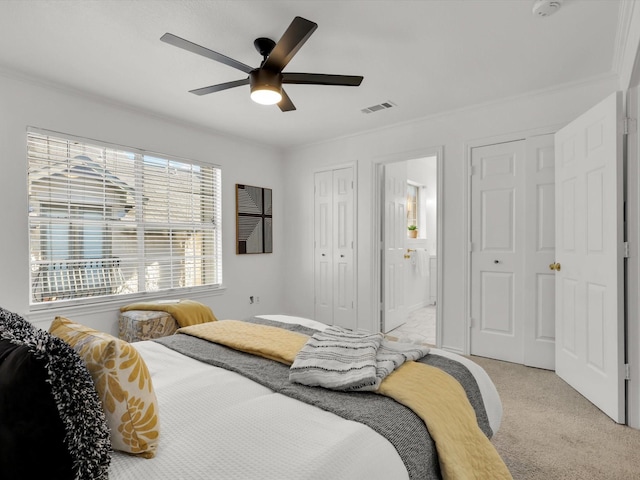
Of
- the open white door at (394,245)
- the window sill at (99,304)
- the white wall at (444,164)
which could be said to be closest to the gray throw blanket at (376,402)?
the window sill at (99,304)

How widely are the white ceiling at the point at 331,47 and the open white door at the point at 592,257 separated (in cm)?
60

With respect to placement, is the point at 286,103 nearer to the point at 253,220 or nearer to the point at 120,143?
the point at 120,143

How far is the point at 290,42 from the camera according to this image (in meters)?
1.92

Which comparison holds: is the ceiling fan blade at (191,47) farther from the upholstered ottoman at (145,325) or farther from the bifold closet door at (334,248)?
the bifold closet door at (334,248)

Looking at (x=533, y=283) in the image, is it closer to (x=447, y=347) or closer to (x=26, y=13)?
(x=447, y=347)

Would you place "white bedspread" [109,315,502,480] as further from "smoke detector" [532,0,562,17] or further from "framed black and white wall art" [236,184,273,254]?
"framed black and white wall art" [236,184,273,254]

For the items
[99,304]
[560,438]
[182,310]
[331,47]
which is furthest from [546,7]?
[99,304]

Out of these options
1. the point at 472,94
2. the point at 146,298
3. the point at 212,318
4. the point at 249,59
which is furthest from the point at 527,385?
the point at 146,298

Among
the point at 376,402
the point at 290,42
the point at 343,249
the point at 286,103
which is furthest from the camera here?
the point at 343,249

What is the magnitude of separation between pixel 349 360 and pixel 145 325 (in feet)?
7.83

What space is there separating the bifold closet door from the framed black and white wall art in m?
0.70

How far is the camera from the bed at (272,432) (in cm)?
90

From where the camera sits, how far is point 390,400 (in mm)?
1249

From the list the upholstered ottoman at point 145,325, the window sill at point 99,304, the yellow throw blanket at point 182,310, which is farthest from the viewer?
the yellow throw blanket at point 182,310
